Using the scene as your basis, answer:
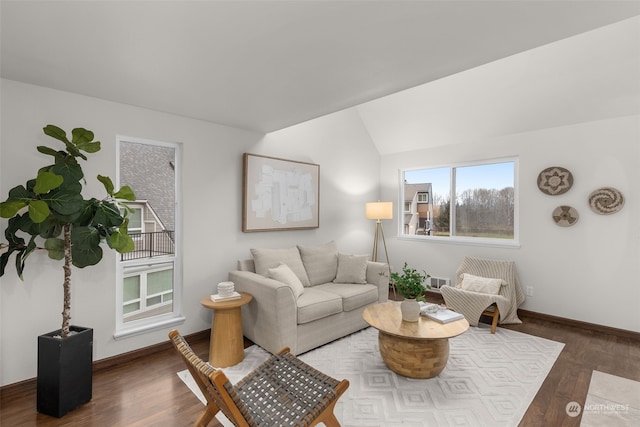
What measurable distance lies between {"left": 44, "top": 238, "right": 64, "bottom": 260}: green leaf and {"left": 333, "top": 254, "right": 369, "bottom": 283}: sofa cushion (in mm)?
2776

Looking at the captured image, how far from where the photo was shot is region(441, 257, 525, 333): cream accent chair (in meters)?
3.53

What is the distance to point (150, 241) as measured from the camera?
3.16 m

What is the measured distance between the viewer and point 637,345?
319cm

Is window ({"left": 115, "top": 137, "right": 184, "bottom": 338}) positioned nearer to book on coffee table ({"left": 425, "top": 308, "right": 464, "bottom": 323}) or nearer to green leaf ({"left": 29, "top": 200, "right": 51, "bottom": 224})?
green leaf ({"left": 29, "top": 200, "right": 51, "bottom": 224})

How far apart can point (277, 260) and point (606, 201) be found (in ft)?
12.6

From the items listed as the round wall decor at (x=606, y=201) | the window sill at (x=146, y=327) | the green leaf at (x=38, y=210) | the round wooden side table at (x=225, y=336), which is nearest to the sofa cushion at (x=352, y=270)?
the round wooden side table at (x=225, y=336)

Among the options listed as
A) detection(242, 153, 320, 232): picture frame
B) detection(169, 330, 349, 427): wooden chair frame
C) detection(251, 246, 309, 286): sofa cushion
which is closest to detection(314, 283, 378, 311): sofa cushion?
detection(251, 246, 309, 286): sofa cushion

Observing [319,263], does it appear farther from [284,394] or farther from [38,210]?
[38,210]

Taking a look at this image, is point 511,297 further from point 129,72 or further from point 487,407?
point 129,72

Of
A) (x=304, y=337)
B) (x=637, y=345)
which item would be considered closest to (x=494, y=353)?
(x=637, y=345)

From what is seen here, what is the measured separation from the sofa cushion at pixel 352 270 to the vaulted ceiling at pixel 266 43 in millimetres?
2023

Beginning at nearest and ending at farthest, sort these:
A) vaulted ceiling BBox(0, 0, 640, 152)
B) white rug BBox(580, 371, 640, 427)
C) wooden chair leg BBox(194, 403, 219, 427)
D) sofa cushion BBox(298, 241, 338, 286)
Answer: vaulted ceiling BBox(0, 0, 640, 152) → wooden chair leg BBox(194, 403, 219, 427) → white rug BBox(580, 371, 640, 427) → sofa cushion BBox(298, 241, 338, 286)

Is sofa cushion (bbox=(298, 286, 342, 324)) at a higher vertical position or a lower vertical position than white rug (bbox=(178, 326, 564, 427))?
higher

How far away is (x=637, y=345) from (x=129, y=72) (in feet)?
17.6
